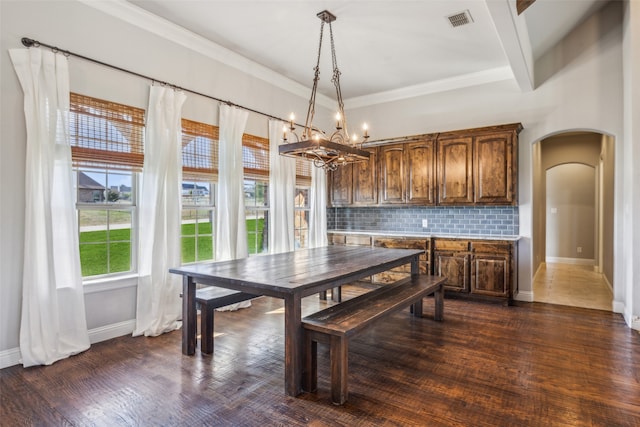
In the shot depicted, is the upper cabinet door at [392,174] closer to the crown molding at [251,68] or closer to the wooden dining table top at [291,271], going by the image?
the crown molding at [251,68]

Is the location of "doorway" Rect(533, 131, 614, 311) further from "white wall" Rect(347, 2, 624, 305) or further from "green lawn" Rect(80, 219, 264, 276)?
"green lawn" Rect(80, 219, 264, 276)

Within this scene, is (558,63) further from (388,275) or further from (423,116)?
(388,275)

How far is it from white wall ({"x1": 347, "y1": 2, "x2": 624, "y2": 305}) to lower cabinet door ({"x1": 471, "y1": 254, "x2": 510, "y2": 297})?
602 mm

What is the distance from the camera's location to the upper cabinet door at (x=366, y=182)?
5.95 m

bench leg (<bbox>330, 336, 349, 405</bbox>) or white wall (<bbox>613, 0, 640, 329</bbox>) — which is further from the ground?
white wall (<bbox>613, 0, 640, 329</bbox>)

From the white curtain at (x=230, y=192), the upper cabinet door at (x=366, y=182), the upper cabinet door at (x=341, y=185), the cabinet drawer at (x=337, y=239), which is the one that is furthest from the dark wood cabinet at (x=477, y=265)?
the white curtain at (x=230, y=192)

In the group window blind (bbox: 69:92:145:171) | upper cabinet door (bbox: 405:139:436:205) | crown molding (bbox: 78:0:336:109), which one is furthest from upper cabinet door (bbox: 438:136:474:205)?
window blind (bbox: 69:92:145:171)

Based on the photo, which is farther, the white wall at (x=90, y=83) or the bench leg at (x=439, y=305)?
the bench leg at (x=439, y=305)

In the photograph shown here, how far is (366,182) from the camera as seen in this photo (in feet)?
19.8

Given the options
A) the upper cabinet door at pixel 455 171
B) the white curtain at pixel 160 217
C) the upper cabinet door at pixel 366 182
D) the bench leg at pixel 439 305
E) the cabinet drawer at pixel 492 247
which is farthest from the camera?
the upper cabinet door at pixel 366 182

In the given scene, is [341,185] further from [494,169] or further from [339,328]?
[339,328]

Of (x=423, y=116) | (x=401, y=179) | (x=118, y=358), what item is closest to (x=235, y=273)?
(x=118, y=358)

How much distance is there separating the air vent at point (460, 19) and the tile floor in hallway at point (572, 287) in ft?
12.5

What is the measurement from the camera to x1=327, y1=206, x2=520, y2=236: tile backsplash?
204 inches
